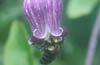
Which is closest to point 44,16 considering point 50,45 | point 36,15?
point 36,15

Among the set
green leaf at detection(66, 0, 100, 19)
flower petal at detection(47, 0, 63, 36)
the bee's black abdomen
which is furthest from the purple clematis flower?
green leaf at detection(66, 0, 100, 19)

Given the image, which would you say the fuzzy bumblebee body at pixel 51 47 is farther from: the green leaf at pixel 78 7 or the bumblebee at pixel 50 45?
the green leaf at pixel 78 7

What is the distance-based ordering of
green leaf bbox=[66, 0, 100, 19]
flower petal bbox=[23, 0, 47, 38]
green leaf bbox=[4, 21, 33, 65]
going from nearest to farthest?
flower petal bbox=[23, 0, 47, 38] < green leaf bbox=[4, 21, 33, 65] < green leaf bbox=[66, 0, 100, 19]

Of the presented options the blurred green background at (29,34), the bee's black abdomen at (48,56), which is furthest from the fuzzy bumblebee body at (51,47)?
the blurred green background at (29,34)

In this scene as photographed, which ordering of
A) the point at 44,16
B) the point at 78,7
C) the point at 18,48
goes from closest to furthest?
the point at 44,16 → the point at 18,48 → the point at 78,7

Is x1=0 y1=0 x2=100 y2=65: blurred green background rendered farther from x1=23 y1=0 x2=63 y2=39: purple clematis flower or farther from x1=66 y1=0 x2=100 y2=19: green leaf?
x1=23 y1=0 x2=63 y2=39: purple clematis flower

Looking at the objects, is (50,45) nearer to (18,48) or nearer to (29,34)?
(18,48)

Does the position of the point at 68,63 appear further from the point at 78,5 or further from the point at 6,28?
the point at 78,5
